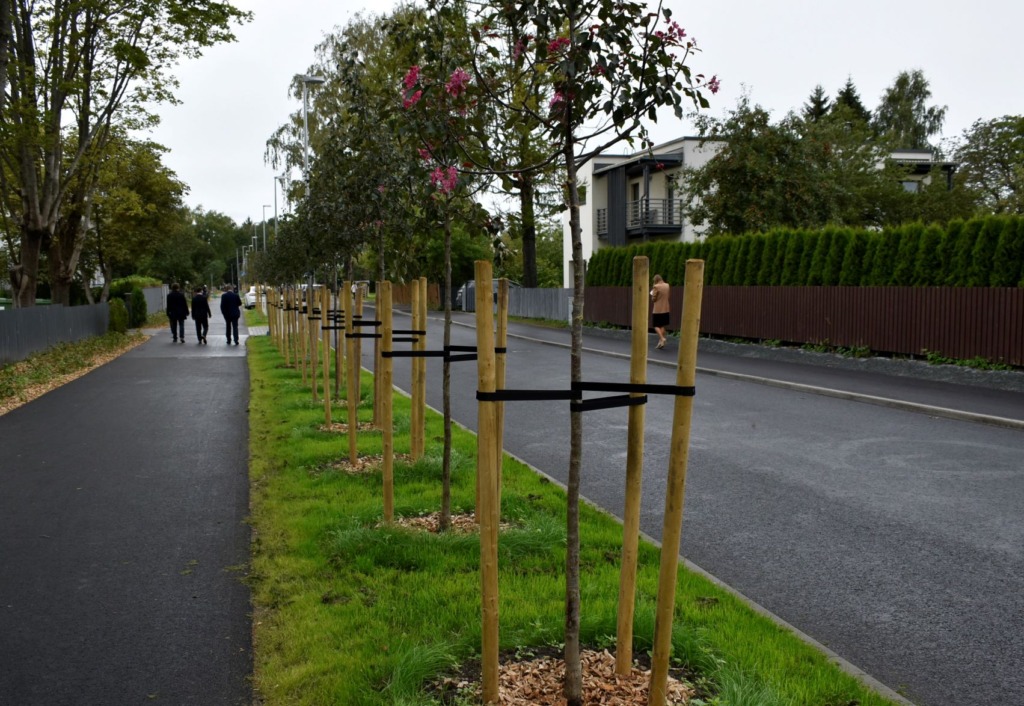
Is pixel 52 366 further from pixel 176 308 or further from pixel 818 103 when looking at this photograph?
pixel 818 103

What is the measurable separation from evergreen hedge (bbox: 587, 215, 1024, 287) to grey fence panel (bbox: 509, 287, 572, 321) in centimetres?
876

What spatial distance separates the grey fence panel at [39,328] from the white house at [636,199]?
23611 mm

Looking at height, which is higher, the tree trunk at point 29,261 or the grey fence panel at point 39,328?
the tree trunk at point 29,261

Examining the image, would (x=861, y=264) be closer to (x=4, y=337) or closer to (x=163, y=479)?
(x=163, y=479)

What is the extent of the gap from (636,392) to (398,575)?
2215mm

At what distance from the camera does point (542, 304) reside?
4022 cm

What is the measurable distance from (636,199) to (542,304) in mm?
12502

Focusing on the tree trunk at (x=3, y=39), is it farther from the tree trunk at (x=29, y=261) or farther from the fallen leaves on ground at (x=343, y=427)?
the fallen leaves on ground at (x=343, y=427)

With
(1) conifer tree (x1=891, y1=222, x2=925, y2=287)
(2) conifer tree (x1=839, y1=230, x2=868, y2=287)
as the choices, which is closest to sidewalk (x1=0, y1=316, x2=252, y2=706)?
(1) conifer tree (x1=891, y1=222, x2=925, y2=287)

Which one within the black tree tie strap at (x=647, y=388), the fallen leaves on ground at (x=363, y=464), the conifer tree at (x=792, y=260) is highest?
the conifer tree at (x=792, y=260)

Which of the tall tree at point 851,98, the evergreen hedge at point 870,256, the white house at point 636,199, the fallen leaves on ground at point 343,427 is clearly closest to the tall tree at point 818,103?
the tall tree at point 851,98

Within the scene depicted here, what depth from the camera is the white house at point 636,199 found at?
1762 inches

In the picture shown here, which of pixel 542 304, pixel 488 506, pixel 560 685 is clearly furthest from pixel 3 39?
pixel 542 304

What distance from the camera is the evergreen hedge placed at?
53.6ft
